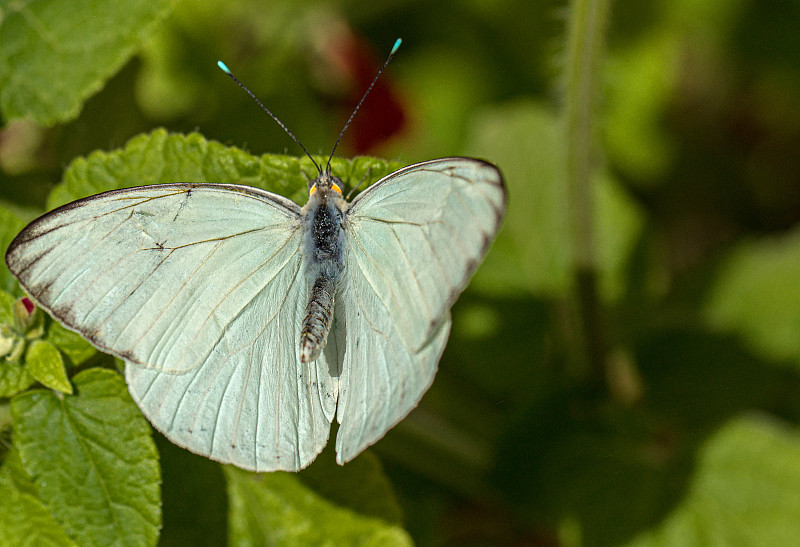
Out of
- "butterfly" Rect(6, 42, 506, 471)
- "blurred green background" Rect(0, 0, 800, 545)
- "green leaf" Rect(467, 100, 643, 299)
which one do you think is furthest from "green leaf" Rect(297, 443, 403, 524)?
"green leaf" Rect(467, 100, 643, 299)

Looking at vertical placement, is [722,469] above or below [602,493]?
below

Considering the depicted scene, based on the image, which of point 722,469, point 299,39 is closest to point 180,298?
point 722,469

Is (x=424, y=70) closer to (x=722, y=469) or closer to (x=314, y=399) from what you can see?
(x=722, y=469)

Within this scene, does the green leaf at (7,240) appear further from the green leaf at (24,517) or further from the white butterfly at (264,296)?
the green leaf at (24,517)

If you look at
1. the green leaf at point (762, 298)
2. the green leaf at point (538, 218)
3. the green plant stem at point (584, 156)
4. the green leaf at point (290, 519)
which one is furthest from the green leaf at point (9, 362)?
the green leaf at point (762, 298)

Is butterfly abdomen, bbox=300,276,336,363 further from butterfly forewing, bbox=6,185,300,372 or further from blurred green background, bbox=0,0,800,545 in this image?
blurred green background, bbox=0,0,800,545

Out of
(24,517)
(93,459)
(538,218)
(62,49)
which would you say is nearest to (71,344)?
(93,459)
